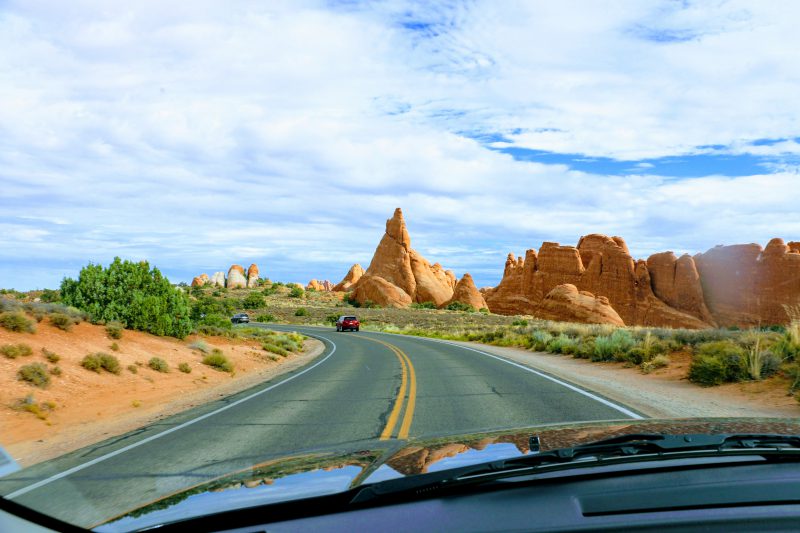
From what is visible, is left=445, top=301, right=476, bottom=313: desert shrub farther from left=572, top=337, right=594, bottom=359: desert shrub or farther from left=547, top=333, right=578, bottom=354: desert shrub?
left=572, top=337, right=594, bottom=359: desert shrub

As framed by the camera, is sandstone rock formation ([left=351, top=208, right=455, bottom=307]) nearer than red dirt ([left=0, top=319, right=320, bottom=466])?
No

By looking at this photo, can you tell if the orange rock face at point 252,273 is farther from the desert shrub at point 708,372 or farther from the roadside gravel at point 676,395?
the desert shrub at point 708,372

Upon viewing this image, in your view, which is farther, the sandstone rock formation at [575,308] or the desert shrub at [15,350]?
the sandstone rock formation at [575,308]

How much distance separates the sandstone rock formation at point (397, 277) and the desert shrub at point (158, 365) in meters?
87.6

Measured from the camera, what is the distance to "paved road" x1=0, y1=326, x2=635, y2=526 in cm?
604

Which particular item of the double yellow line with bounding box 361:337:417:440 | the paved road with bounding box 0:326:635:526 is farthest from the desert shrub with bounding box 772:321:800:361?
the double yellow line with bounding box 361:337:417:440

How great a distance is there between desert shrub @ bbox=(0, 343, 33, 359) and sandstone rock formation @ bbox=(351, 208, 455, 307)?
9164 centimetres

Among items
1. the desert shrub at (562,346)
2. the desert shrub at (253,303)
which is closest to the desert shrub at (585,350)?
the desert shrub at (562,346)

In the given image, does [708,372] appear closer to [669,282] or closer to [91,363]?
[91,363]

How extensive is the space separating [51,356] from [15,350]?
1.05 m

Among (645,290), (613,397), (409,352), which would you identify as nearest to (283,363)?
(409,352)

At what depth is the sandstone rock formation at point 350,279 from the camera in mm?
156000

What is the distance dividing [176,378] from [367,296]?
92464 mm

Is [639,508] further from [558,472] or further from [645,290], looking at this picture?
[645,290]
